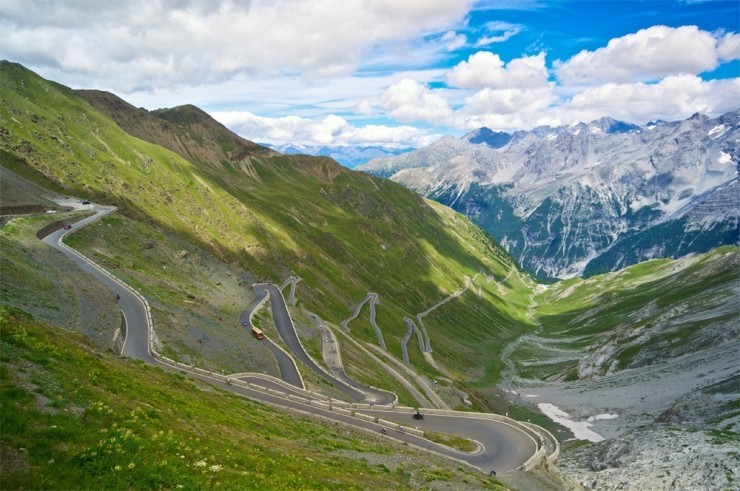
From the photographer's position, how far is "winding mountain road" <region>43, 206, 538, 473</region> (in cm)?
5016

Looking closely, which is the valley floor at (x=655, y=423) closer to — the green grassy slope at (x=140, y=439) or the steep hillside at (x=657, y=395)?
the steep hillside at (x=657, y=395)

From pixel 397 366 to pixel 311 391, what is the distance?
157 feet

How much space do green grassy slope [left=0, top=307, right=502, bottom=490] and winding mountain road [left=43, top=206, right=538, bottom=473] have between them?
11.9 metres

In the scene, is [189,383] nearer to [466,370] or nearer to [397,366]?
[397,366]

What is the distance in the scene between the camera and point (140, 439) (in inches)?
736

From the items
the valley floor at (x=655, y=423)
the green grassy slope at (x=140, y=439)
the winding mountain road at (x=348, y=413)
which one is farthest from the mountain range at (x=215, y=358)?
the winding mountain road at (x=348, y=413)

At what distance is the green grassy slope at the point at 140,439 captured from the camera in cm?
1563

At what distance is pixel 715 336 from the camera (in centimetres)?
11844

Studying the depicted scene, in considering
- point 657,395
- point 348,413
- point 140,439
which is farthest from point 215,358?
point 657,395

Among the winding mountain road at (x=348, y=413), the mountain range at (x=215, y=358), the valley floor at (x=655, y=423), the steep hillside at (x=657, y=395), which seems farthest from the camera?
the steep hillside at (x=657, y=395)

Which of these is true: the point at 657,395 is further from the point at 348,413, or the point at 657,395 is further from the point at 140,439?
the point at 140,439

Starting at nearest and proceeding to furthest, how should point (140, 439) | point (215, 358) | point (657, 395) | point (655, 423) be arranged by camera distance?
1. point (140, 439)
2. point (215, 358)
3. point (655, 423)
4. point (657, 395)

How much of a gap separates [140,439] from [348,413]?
4037cm

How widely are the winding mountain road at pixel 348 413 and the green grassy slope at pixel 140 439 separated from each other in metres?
11.9
